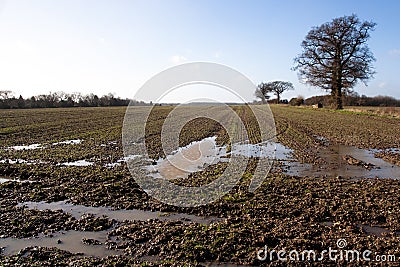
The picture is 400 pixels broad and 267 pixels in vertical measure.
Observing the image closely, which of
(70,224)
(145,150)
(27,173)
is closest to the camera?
(70,224)

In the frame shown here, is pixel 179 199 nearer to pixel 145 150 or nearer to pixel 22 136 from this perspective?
pixel 145 150

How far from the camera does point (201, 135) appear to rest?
19562mm

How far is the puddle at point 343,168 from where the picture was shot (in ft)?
31.2

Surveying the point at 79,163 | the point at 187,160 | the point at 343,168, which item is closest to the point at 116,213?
the point at 79,163

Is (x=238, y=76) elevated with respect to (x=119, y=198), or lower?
elevated

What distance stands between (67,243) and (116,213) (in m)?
1.40

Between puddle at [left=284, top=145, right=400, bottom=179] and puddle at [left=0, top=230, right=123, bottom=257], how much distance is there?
6474 millimetres

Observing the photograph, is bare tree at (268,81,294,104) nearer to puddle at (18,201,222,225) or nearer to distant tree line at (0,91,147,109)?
distant tree line at (0,91,147,109)

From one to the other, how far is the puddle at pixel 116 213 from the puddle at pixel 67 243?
0.78m

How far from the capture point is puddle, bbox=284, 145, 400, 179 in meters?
9.52

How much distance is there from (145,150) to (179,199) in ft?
24.5

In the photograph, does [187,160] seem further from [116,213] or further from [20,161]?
[20,161]

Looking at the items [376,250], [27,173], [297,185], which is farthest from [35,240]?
[297,185]

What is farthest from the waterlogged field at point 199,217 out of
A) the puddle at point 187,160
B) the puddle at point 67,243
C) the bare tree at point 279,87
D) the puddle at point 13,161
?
the bare tree at point 279,87
